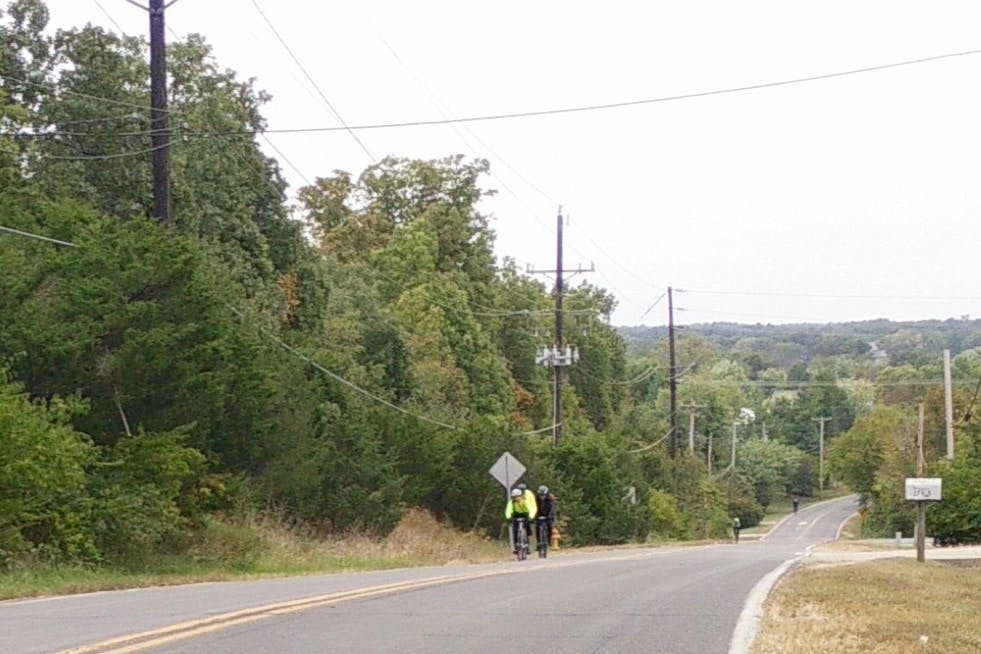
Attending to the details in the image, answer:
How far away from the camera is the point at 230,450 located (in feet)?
86.8

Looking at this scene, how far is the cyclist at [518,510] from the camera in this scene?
31.5 m

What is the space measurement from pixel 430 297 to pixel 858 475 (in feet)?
167

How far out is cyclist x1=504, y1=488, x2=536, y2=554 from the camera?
31.5 m

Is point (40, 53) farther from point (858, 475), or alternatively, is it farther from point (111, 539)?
point (858, 475)

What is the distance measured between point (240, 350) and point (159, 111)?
438 cm

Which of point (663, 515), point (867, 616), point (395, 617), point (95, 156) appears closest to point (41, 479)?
point (395, 617)

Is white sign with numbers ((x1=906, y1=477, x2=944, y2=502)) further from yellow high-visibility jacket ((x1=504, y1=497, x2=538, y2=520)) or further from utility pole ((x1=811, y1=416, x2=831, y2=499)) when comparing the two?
utility pole ((x1=811, y1=416, x2=831, y2=499))

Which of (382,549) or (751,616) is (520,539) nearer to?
(382,549)

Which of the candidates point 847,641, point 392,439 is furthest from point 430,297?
point 847,641

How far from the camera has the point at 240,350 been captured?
25.6 metres

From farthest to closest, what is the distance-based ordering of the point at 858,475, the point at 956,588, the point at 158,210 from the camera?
the point at 858,475 → the point at 158,210 → the point at 956,588

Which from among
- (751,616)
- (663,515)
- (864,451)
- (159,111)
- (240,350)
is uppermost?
(159,111)

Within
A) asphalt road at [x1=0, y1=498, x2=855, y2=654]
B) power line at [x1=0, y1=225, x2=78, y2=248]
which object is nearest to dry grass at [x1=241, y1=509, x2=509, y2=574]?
power line at [x1=0, y1=225, x2=78, y2=248]

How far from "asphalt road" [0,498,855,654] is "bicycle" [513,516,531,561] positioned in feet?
38.3
